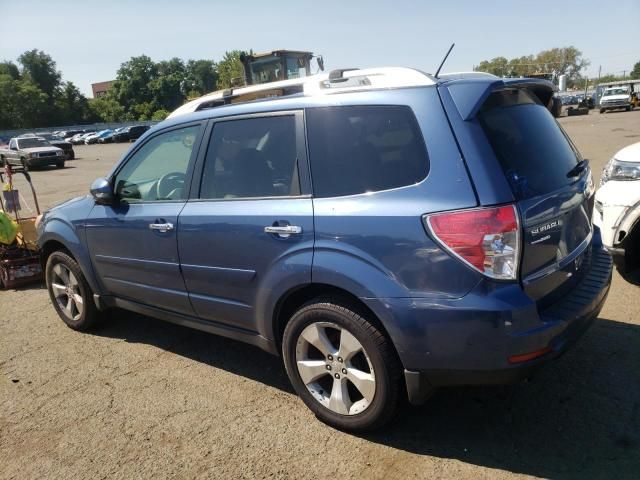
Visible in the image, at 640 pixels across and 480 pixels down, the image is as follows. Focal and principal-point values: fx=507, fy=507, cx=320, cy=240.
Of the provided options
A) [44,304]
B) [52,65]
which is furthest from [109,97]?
[44,304]

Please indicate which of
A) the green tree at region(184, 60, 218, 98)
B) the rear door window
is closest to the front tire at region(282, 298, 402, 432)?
the rear door window

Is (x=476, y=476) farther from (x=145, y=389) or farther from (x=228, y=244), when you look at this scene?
(x=145, y=389)

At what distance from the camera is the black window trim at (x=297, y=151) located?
2807 mm

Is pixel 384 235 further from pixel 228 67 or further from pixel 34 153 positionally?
pixel 228 67

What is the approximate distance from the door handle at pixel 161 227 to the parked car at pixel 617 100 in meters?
42.9

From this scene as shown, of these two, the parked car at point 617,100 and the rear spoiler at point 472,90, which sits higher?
the rear spoiler at point 472,90

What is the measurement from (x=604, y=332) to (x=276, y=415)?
2.47 m

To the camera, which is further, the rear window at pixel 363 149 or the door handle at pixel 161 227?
the door handle at pixel 161 227

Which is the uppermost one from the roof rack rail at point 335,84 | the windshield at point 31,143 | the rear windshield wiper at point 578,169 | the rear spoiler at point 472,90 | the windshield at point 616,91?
the roof rack rail at point 335,84

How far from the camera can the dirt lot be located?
8.33 feet

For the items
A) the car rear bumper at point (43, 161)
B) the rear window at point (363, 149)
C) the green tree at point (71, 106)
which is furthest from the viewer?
the green tree at point (71, 106)

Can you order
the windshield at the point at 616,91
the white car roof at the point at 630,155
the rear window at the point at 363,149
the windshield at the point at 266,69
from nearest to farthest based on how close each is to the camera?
the rear window at the point at 363,149 < the white car roof at the point at 630,155 < the windshield at the point at 266,69 < the windshield at the point at 616,91

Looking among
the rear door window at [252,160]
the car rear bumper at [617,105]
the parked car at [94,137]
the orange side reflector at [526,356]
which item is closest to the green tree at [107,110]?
the parked car at [94,137]

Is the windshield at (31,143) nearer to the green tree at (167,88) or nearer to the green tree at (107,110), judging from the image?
the green tree at (167,88)
